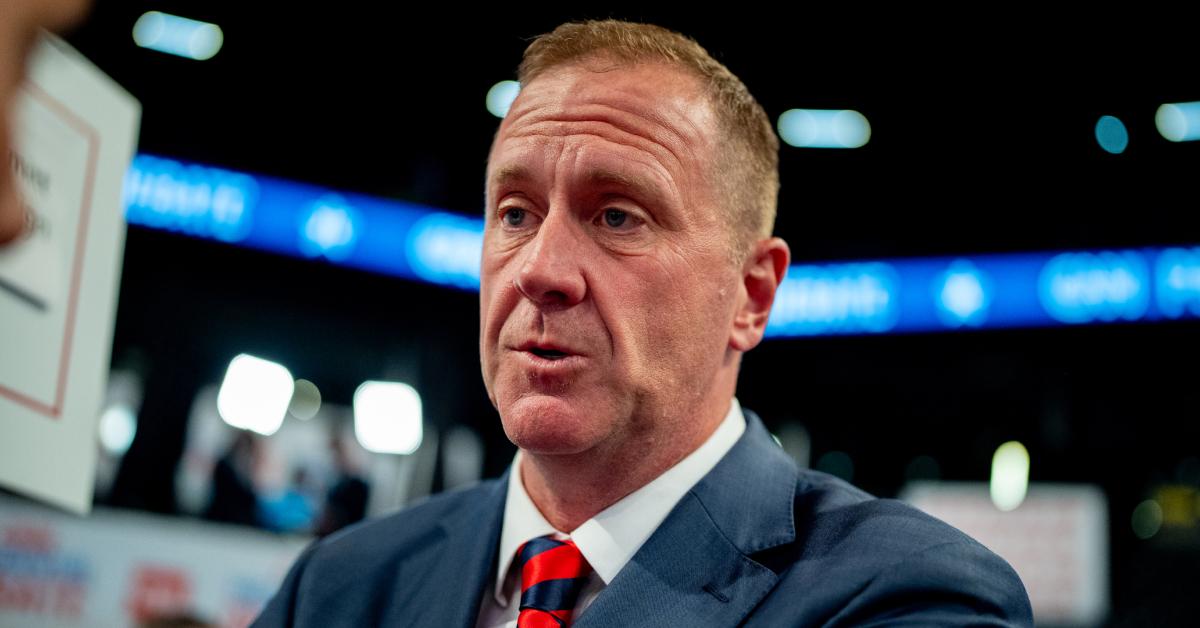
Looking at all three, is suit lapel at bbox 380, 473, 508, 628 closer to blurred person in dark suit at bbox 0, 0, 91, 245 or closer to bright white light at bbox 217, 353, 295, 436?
blurred person in dark suit at bbox 0, 0, 91, 245

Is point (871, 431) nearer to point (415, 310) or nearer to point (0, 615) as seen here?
point (415, 310)

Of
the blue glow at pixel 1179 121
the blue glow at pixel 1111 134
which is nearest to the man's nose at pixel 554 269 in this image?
the blue glow at pixel 1179 121

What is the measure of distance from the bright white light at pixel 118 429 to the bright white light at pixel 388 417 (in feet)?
5.49

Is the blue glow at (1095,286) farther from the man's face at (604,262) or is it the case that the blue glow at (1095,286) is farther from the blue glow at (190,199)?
the man's face at (604,262)

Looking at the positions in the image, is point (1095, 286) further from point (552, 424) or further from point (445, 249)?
point (552, 424)

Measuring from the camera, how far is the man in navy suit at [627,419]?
58.9 inches

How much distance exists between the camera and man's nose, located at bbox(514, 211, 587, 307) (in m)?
1.57

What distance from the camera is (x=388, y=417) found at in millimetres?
9336

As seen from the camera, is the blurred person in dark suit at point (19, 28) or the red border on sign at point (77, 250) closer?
the blurred person in dark suit at point (19, 28)

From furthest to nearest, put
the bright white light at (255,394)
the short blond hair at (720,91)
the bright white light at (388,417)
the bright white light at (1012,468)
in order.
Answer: the bright white light at (1012,468) → the bright white light at (388,417) → the bright white light at (255,394) → the short blond hair at (720,91)

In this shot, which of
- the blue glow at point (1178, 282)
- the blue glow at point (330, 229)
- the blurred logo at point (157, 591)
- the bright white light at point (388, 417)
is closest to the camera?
the blurred logo at point (157, 591)

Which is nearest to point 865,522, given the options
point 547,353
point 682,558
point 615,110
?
point 682,558

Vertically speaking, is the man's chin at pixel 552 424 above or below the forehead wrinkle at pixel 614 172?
below

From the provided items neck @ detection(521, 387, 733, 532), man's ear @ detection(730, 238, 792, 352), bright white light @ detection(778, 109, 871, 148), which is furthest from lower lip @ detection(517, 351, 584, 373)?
bright white light @ detection(778, 109, 871, 148)
